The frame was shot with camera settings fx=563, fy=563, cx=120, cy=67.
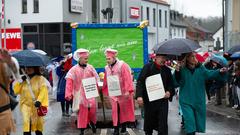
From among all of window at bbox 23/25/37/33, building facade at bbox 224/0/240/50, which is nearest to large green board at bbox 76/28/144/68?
building facade at bbox 224/0/240/50

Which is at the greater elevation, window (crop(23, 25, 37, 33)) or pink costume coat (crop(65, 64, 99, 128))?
window (crop(23, 25, 37, 33))

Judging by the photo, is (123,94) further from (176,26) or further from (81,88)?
(176,26)

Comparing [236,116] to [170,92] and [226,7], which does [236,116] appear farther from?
[226,7]

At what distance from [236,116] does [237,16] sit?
1057 centimetres

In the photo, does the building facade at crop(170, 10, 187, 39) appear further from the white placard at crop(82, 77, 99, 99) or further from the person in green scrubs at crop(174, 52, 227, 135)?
the person in green scrubs at crop(174, 52, 227, 135)

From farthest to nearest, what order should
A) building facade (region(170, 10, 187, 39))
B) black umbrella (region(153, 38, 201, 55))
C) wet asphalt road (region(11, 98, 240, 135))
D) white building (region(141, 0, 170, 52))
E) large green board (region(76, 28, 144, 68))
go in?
building facade (region(170, 10, 187, 39)) < white building (region(141, 0, 170, 52)) < large green board (region(76, 28, 144, 68)) < wet asphalt road (region(11, 98, 240, 135)) < black umbrella (region(153, 38, 201, 55))

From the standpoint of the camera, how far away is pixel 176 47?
8.97 m

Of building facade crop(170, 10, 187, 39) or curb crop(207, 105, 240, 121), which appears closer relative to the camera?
curb crop(207, 105, 240, 121)

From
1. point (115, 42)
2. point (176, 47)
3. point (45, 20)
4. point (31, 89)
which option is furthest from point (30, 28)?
point (176, 47)

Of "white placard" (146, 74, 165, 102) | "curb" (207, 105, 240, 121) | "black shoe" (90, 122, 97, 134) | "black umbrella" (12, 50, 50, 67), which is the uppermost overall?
"black umbrella" (12, 50, 50, 67)

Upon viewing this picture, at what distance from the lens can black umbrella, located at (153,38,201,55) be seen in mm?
8866

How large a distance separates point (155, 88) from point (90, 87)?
2678mm

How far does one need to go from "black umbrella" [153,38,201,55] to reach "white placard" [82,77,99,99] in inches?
108

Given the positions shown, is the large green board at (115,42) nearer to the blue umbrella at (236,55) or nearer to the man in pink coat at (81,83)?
the blue umbrella at (236,55)
